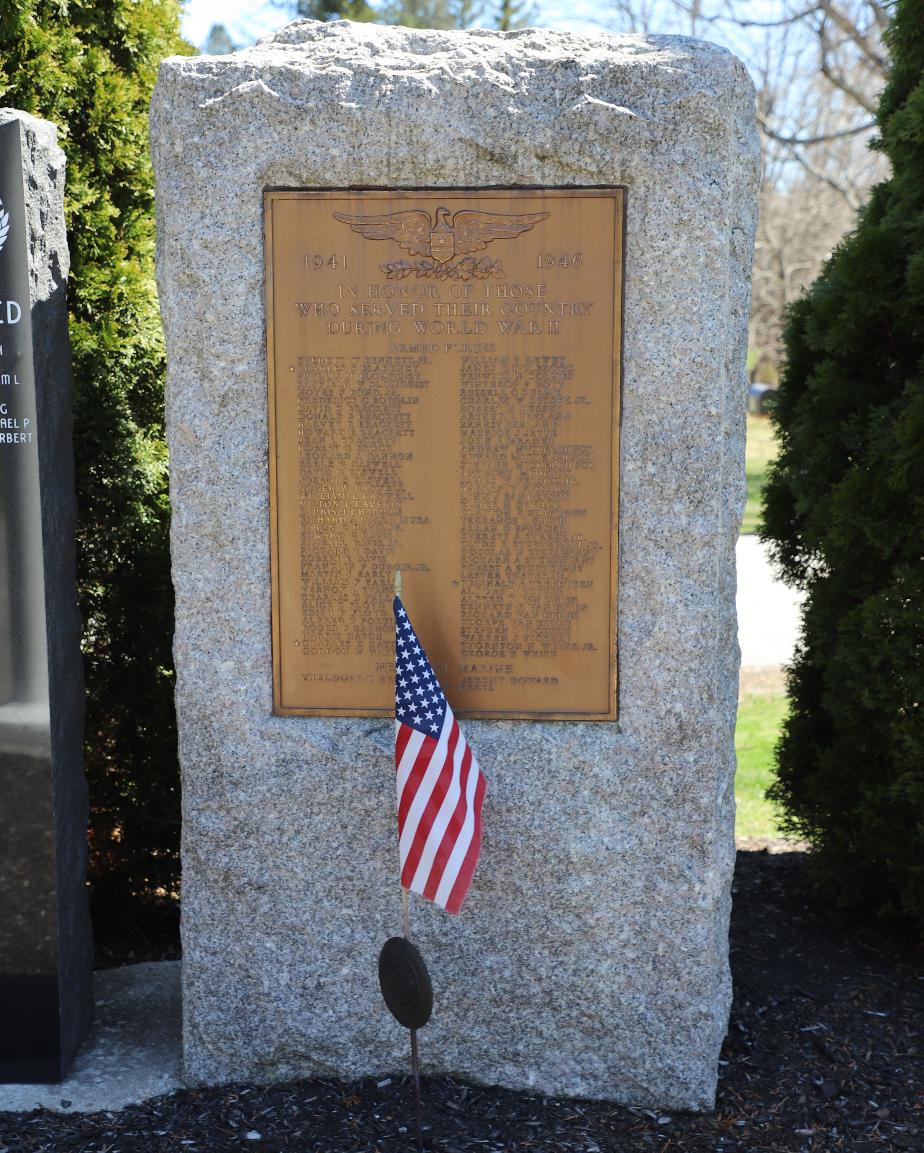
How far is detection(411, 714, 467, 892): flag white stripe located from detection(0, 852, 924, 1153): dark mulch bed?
60 cm

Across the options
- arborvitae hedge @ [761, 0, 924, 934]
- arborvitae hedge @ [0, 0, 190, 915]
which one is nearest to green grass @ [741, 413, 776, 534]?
arborvitae hedge @ [761, 0, 924, 934]

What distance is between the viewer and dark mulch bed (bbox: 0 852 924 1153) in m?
3.19

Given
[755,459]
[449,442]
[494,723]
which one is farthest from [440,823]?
[755,459]

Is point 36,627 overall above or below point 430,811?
above

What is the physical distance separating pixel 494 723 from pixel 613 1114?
3.55ft

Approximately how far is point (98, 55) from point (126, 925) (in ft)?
9.95

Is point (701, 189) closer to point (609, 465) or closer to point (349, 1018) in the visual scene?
point (609, 465)

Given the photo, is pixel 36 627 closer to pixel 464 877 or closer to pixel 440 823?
pixel 440 823

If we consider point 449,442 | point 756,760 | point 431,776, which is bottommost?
point 756,760

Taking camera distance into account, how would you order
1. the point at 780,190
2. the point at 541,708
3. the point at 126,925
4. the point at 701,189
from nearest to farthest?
the point at 701,189 < the point at 541,708 < the point at 126,925 < the point at 780,190

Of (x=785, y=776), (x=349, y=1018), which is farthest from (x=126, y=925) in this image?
(x=785, y=776)

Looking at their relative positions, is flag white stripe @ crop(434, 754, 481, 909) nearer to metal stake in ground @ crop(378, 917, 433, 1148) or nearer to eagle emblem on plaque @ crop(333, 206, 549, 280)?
metal stake in ground @ crop(378, 917, 433, 1148)

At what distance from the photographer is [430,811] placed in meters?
3.05

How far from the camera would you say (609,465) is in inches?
126
